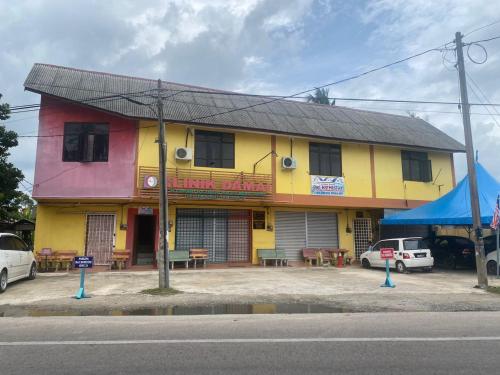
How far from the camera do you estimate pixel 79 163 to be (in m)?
18.0

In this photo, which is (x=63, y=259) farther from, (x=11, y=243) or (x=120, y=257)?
(x=11, y=243)

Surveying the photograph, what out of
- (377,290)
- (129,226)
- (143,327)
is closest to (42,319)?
(143,327)

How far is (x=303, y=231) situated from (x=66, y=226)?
453 inches

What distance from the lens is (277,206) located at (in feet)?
69.0

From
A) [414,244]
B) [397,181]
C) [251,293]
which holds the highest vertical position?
[397,181]

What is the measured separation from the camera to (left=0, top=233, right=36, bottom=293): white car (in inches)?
473

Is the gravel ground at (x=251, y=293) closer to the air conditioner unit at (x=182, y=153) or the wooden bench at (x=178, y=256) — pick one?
the wooden bench at (x=178, y=256)

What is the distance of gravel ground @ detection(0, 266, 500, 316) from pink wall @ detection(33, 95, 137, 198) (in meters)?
3.64

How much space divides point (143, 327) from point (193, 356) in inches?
91.4

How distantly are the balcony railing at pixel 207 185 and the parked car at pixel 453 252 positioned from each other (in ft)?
28.2

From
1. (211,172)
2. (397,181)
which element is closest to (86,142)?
(211,172)

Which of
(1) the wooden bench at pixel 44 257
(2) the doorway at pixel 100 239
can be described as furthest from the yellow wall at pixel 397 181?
(1) the wooden bench at pixel 44 257

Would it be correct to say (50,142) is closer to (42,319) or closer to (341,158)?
(42,319)

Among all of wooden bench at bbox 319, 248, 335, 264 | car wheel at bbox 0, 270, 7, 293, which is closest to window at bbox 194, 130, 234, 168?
wooden bench at bbox 319, 248, 335, 264
